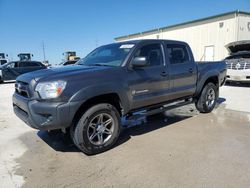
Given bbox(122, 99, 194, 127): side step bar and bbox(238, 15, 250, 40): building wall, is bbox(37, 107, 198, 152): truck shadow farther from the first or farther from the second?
bbox(238, 15, 250, 40): building wall

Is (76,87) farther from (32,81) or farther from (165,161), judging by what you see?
(165,161)

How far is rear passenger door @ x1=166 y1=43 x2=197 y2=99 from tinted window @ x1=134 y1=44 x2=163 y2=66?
29 centimetres

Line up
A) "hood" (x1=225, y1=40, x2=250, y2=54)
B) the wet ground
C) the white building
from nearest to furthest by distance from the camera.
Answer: the wet ground
"hood" (x1=225, y1=40, x2=250, y2=54)
the white building

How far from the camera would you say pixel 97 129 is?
384 cm

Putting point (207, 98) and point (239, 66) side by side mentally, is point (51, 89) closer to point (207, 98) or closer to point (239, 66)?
point (207, 98)

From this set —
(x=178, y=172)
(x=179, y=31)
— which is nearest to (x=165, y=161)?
(x=178, y=172)

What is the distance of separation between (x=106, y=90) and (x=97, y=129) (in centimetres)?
69

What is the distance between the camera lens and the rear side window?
16.6ft

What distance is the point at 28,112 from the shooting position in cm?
352

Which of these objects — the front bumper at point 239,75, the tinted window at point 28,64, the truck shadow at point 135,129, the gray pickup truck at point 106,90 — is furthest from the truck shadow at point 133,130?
the tinted window at point 28,64

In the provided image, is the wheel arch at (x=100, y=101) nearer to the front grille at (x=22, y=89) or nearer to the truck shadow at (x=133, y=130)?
the truck shadow at (x=133, y=130)

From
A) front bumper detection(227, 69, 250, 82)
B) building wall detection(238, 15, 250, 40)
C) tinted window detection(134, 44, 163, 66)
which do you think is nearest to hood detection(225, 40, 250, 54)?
front bumper detection(227, 69, 250, 82)

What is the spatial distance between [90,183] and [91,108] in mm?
1192

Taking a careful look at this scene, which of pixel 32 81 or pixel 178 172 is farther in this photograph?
pixel 32 81
